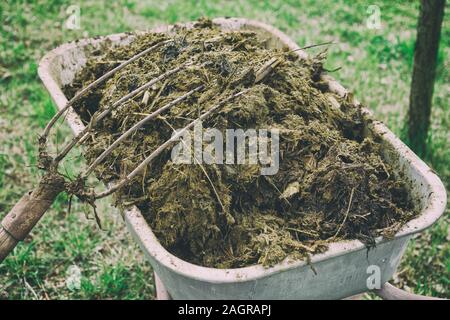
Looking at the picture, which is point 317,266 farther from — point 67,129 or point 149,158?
point 67,129

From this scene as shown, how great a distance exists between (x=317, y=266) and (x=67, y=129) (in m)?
2.41

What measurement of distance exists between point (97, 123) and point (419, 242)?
189 centimetres

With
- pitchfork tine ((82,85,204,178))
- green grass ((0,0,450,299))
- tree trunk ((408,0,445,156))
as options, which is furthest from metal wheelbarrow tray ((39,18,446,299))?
tree trunk ((408,0,445,156))

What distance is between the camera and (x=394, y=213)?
1734mm

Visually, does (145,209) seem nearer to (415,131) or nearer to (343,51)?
(415,131)

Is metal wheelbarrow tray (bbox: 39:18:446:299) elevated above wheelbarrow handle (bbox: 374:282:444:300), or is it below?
above

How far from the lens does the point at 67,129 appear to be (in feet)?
11.5

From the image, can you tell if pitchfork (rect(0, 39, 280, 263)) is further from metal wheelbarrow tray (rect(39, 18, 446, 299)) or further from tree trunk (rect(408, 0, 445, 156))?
tree trunk (rect(408, 0, 445, 156))

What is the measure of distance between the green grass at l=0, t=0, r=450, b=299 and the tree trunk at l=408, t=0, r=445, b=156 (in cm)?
18

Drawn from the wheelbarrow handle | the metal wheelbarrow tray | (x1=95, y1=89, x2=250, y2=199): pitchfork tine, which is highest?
(x1=95, y1=89, x2=250, y2=199): pitchfork tine

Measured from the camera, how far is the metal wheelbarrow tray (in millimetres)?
1467

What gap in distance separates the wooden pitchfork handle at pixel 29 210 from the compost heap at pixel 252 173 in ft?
0.56

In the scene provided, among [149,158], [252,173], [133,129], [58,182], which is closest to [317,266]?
[252,173]

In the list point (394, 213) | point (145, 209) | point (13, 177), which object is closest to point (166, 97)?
point (145, 209)
